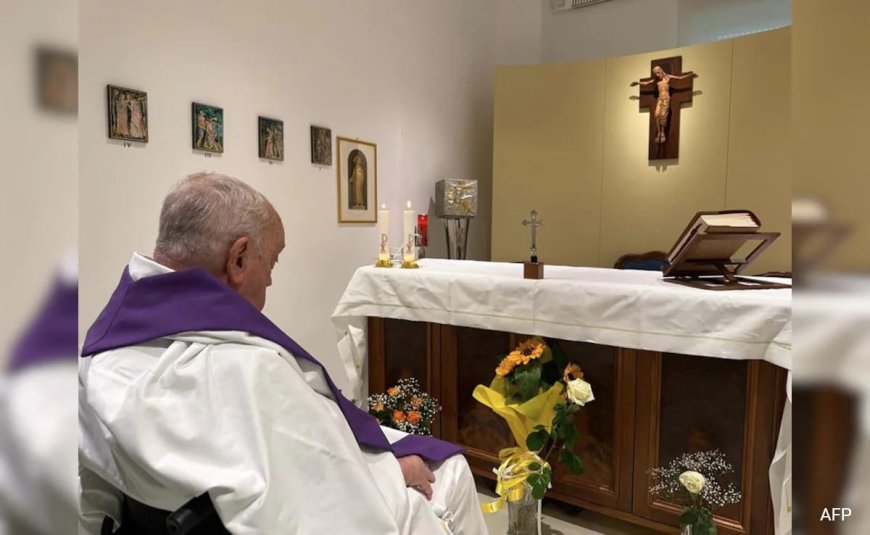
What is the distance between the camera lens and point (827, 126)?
0.20m

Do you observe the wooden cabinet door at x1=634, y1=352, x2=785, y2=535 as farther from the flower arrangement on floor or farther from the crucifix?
the crucifix

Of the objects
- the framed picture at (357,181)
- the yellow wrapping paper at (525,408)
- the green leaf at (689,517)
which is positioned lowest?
the green leaf at (689,517)

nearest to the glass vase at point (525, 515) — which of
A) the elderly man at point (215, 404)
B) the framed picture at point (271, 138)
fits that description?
the elderly man at point (215, 404)

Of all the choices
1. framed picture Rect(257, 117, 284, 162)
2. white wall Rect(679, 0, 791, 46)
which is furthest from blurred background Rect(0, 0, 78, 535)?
white wall Rect(679, 0, 791, 46)

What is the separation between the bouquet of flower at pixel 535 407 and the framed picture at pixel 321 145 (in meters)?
2.07

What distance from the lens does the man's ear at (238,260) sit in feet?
4.51

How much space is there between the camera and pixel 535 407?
2.27m

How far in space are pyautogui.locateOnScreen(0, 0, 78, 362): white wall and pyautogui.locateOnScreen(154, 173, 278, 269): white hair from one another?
1234mm

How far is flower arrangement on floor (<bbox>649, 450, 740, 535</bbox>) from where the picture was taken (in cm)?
197

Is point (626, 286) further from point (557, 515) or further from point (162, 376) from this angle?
point (162, 376)

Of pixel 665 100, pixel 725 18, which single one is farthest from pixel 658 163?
pixel 725 18

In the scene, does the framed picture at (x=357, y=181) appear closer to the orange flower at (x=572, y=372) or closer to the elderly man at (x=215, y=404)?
the orange flower at (x=572, y=372)

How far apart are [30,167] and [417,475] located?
4.97 ft

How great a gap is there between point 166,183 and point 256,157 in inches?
24.1
